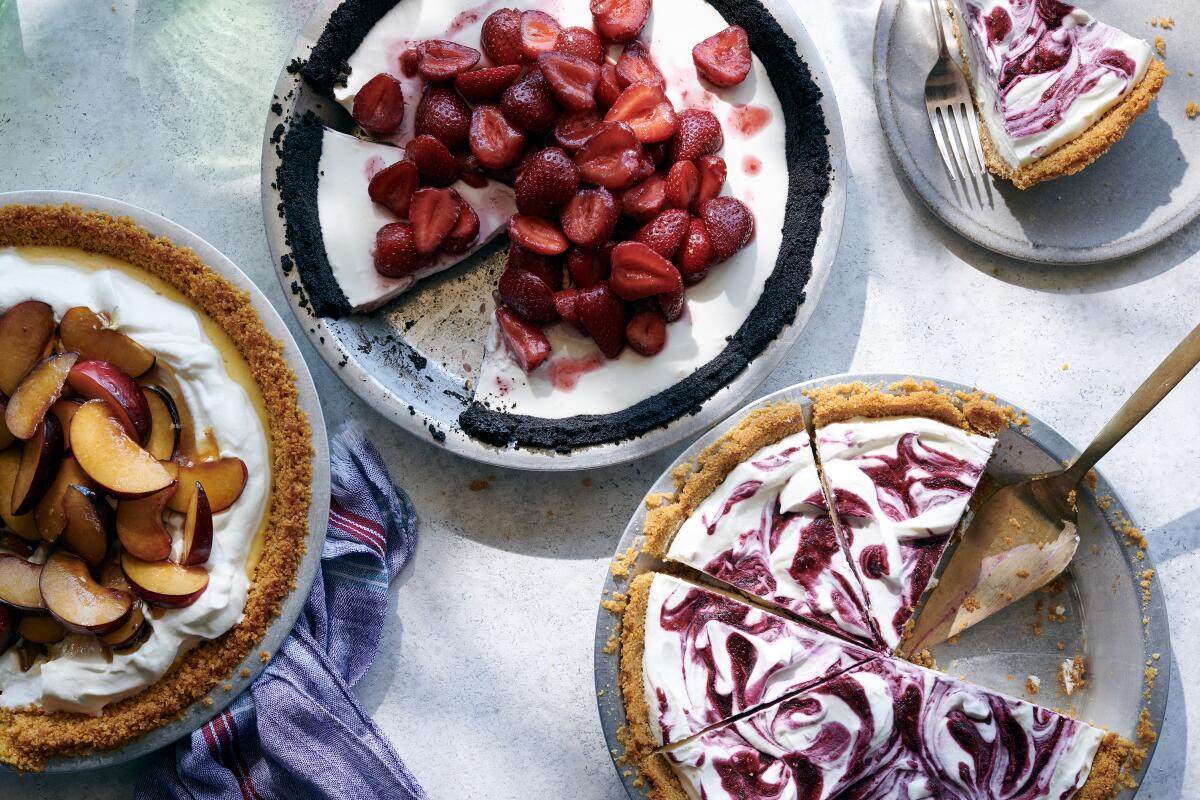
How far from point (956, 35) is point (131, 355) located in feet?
8.09

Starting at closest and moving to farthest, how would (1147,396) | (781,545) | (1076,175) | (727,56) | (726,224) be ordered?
(1147,396), (781,545), (726,224), (727,56), (1076,175)

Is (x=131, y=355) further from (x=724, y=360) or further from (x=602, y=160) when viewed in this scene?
(x=724, y=360)

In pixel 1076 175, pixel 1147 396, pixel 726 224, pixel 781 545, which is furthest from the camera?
pixel 1076 175

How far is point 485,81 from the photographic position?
118 inches

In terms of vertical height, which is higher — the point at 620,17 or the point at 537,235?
the point at 620,17

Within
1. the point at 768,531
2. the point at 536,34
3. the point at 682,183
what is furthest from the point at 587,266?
the point at 768,531

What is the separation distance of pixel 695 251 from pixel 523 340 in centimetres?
54

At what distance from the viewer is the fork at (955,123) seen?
309cm

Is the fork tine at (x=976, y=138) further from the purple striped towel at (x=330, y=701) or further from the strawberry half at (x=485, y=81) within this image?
the purple striped towel at (x=330, y=701)

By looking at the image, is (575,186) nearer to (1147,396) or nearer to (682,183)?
(682,183)

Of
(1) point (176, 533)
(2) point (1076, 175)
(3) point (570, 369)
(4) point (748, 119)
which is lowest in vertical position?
(1) point (176, 533)

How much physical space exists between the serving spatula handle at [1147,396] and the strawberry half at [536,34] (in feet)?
6.00

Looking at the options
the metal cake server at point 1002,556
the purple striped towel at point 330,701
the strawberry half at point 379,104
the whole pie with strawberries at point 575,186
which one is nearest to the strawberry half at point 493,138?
the whole pie with strawberries at point 575,186

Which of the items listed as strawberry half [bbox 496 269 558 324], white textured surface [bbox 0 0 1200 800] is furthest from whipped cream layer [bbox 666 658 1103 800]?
strawberry half [bbox 496 269 558 324]
